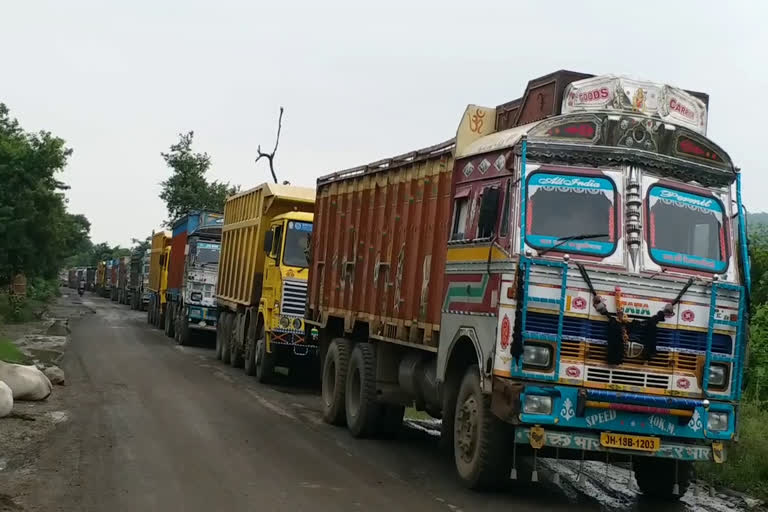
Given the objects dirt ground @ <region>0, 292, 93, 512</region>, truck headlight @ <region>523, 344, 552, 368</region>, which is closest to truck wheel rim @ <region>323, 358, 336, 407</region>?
dirt ground @ <region>0, 292, 93, 512</region>

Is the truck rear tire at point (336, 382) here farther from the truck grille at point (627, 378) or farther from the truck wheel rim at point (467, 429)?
the truck grille at point (627, 378)

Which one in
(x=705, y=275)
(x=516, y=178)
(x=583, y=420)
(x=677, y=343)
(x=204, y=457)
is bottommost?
(x=204, y=457)

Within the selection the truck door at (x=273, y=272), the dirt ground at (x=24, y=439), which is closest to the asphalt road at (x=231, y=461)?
the dirt ground at (x=24, y=439)

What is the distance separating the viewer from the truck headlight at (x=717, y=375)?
884 cm

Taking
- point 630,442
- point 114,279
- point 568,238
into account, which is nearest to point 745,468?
point 630,442

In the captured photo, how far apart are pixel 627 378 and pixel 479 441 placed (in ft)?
4.47

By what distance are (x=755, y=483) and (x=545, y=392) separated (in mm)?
3257

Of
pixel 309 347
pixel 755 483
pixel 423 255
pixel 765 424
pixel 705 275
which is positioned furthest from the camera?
pixel 309 347

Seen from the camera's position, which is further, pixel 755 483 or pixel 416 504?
pixel 755 483

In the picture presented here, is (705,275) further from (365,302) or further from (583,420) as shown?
(365,302)

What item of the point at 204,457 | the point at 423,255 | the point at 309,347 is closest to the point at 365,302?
the point at 423,255

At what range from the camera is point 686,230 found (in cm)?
906

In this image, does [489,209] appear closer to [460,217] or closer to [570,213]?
[570,213]

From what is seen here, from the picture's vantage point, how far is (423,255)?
11.1 m
